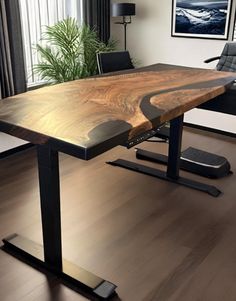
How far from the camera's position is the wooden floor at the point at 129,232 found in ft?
5.85

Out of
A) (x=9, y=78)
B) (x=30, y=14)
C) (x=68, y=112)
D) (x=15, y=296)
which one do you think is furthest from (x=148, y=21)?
(x=15, y=296)

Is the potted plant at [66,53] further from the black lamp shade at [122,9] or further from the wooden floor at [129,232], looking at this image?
the wooden floor at [129,232]

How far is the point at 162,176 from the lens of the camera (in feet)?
9.59

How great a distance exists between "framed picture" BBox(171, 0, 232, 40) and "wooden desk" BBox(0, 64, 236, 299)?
5.20 ft

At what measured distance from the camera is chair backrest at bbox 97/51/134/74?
321 cm

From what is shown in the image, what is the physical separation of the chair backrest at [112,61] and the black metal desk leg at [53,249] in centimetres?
178

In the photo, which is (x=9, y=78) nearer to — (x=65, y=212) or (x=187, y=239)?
(x=65, y=212)

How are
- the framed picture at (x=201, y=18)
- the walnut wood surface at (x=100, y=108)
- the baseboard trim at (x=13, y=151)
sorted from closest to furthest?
the walnut wood surface at (x=100, y=108), the baseboard trim at (x=13, y=151), the framed picture at (x=201, y=18)

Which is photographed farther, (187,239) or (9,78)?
(9,78)

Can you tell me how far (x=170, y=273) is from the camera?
1883 millimetres

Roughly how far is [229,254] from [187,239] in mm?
262

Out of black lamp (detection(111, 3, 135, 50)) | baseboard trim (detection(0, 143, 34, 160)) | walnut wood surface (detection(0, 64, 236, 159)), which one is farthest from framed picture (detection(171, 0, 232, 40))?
baseboard trim (detection(0, 143, 34, 160))

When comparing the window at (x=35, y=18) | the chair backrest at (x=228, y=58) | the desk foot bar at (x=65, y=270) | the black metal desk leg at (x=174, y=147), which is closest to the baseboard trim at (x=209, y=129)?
the chair backrest at (x=228, y=58)

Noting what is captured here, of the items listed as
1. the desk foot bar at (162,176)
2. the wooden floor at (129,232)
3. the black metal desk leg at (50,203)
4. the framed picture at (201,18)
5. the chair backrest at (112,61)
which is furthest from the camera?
the framed picture at (201,18)
